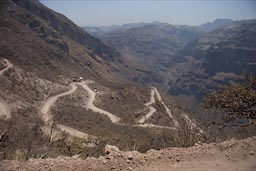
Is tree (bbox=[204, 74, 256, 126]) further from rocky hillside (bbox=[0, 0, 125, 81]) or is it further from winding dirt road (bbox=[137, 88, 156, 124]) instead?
rocky hillside (bbox=[0, 0, 125, 81])

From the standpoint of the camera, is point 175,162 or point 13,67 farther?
point 13,67

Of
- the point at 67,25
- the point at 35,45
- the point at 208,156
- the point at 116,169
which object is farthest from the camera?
the point at 67,25

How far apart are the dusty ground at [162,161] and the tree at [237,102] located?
3672mm

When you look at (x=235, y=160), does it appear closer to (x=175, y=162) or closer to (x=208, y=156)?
(x=208, y=156)

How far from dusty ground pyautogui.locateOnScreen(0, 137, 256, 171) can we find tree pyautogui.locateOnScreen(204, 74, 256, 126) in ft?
12.0

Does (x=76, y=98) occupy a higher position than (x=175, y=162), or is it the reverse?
(x=175, y=162)

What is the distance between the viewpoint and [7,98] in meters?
44.3

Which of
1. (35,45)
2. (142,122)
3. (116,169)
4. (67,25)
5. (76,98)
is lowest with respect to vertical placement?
(142,122)

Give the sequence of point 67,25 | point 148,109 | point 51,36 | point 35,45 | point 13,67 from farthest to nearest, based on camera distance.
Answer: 1. point 67,25
2. point 51,36
3. point 35,45
4. point 148,109
5. point 13,67

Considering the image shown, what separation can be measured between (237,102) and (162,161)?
6.32m

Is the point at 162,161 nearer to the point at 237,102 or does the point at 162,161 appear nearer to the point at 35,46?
the point at 237,102

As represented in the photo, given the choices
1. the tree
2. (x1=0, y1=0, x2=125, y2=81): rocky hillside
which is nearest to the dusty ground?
the tree

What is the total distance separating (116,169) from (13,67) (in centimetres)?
5488

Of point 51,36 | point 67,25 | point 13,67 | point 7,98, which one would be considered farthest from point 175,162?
point 67,25
